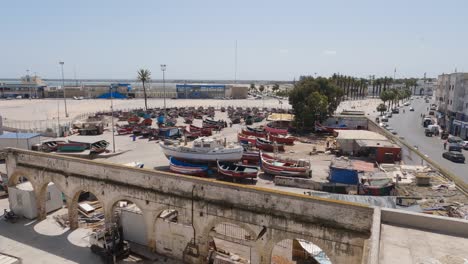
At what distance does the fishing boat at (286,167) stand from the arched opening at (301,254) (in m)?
12.4

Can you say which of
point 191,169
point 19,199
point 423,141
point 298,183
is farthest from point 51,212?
point 423,141

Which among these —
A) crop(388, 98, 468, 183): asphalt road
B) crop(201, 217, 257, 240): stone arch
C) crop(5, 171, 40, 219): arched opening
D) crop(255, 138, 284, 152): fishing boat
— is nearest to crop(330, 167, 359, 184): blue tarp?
crop(388, 98, 468, 183): asphalt road

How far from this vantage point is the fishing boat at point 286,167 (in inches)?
1142

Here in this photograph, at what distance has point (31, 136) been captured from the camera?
36.8 m

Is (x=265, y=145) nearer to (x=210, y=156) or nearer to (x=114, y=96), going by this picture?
(x=210, y=156)

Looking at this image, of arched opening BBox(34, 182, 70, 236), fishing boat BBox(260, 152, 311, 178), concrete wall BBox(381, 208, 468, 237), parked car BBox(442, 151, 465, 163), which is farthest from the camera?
parked car BBox(442, 151, 465, 163)

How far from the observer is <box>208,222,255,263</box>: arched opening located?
1631 cm

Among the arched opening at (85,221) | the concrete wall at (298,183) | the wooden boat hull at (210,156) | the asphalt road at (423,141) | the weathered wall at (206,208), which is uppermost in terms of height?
the weathered wall at (206,208)

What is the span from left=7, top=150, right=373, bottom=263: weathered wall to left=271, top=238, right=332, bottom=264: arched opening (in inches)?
80.2

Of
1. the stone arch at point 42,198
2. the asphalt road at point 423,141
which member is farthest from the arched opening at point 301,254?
the asphalt road at point 423,141

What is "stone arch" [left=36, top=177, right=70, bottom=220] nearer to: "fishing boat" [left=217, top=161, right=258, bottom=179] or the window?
the window

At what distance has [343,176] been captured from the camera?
26906 mm

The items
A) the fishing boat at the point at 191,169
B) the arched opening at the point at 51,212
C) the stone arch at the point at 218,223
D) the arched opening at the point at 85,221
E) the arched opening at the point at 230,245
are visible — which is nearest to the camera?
the stone arch at the point at 218,223

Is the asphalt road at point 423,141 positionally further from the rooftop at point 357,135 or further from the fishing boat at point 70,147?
the fishing boat at point 70,147
